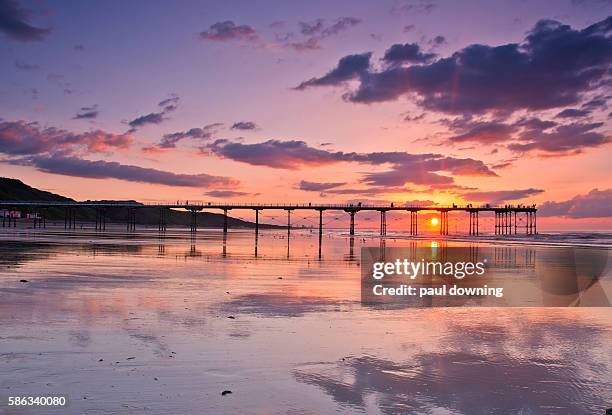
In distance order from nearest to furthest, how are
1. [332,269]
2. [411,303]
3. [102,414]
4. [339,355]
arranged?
1. [102,414]
2. [339,355]
3. [411,303]
4. [332,269]

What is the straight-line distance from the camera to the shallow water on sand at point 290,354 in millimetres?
5688

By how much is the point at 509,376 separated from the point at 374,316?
4.42 m

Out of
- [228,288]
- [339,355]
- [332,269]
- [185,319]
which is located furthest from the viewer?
[332,269]

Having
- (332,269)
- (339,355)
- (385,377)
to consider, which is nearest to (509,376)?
(385,377)

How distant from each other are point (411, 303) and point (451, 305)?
983 millimetres

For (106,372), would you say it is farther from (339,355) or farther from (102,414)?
(339,355)

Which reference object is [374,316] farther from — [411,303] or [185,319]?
[185,319]

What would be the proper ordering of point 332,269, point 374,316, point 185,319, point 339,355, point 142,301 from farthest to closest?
point 332,269, point 142,301, point 374,316, point 185,319, point 339,355

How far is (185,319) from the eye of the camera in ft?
33.2

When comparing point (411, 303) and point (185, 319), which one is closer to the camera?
point (185, 319)

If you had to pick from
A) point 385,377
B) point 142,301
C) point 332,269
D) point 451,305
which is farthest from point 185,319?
point 332,269

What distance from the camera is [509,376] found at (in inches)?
266

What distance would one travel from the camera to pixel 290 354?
7637 mm

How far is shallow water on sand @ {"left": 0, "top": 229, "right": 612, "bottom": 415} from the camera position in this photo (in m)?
5.69
